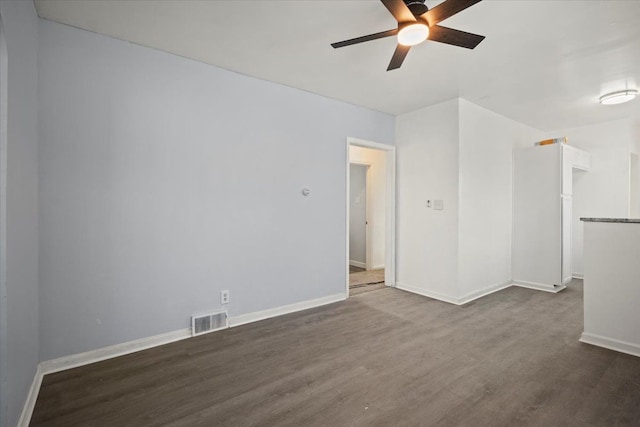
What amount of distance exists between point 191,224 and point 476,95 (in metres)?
3.63

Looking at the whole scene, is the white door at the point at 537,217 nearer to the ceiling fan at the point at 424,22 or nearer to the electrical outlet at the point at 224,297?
the ceiling fan at the point at 424,22

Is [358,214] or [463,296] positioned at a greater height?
[358,214]

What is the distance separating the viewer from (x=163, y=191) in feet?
8.72

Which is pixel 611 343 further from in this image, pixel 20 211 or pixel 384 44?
pixel 20 211

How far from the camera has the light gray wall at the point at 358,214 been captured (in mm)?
6074

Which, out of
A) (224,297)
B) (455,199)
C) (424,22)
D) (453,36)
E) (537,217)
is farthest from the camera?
(537,217)

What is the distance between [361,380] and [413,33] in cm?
243

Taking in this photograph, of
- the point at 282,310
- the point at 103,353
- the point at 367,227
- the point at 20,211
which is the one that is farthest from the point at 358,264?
the point at 20,211

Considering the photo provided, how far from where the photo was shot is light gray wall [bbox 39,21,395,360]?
225 cm

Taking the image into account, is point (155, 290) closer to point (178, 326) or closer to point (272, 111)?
point (178, 326)

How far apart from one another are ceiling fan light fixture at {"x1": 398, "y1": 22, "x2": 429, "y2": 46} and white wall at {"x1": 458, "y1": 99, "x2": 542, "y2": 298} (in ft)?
6.76

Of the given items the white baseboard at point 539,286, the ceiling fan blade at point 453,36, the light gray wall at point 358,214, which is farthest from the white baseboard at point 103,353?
the white baseboard at point 539,286

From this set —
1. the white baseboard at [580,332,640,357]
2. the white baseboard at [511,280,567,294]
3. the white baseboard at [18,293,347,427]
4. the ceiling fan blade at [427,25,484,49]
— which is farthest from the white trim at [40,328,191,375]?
the white baseboard at [511,280,567,294]

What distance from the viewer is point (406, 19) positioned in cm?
193
